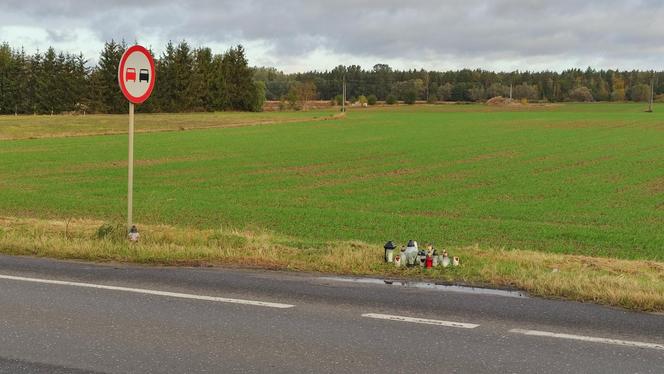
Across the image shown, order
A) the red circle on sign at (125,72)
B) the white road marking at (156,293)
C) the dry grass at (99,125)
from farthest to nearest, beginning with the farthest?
the dry grass at (99,125) < the red circle on sign at (125,72) < the white road marking at (156,293)

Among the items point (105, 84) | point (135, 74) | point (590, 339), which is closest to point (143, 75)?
point (135, 74)

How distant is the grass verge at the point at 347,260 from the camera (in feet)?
24.5

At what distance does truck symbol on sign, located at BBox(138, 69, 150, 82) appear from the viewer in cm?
1076

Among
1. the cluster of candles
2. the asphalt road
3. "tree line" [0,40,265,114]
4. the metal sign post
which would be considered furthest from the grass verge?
"tree line" [0,40,265,114]

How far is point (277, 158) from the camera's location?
1507 inches

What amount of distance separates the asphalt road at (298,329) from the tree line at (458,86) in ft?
515

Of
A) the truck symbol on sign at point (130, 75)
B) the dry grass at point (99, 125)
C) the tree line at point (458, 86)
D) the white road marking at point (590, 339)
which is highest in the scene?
the tree line at point (458, 86)

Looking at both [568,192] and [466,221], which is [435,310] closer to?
[466,221]

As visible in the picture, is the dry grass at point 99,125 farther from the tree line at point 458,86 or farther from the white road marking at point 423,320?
the tree line at point 458,86

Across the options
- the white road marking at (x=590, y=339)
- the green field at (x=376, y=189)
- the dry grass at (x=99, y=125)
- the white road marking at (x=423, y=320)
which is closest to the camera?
the white road marking at (x=590, y=339)

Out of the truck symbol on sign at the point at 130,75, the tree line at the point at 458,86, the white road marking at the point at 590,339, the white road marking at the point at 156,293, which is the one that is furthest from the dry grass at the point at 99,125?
the tree line at the point at 458,86

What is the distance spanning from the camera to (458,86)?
180 m

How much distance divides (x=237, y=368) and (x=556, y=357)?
242 cm

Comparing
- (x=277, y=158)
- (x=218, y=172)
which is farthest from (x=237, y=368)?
(x=277, y=158)
